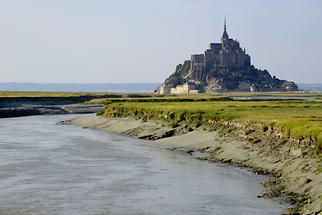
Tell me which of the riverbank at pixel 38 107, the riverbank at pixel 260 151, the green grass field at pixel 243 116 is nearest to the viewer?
the riverbank at pixel 260 151

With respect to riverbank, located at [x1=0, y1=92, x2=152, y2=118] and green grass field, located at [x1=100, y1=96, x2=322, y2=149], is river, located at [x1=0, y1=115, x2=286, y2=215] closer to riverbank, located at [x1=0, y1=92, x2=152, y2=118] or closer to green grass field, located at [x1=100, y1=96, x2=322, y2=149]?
green grass field, located at [x1=100, y1=96, x2=322, y2=149]

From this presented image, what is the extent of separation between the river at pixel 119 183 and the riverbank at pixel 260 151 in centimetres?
138

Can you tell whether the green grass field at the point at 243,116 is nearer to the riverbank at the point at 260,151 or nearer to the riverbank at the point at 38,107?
the riverbank at the point at 260,151

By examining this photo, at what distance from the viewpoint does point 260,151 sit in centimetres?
4631

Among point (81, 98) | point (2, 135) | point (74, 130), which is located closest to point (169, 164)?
point (2, 135)

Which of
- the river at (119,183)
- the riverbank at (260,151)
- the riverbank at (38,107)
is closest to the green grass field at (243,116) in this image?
the riverbank at (260,151)

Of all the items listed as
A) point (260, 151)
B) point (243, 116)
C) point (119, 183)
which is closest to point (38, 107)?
point (243, 116)

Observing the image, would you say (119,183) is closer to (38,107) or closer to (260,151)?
(260,151)

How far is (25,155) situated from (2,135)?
21.8 metres

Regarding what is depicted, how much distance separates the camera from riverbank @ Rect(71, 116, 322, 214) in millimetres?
33341

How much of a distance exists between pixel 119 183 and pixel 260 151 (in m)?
12.6

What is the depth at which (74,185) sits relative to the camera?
37.7 metres

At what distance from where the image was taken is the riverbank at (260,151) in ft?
109

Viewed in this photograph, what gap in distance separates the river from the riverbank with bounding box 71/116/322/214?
4.52ft
